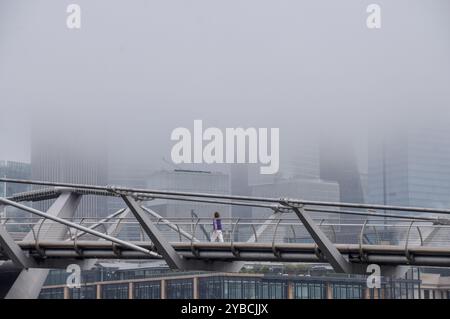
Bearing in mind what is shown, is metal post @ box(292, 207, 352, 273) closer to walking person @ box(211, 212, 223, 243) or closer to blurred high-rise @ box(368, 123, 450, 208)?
walking person @ box(211, 212, 223, 243)

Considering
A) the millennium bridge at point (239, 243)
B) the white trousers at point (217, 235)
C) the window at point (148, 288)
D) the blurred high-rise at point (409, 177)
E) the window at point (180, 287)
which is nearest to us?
the millennium bridge at point (239, 243)

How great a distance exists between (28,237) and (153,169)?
15324cm

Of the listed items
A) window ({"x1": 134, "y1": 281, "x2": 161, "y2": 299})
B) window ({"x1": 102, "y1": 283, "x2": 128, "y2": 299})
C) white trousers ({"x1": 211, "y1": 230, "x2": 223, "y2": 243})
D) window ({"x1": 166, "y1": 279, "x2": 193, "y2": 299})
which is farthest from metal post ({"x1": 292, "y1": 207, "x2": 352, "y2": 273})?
→ window ({"x1": 166, "y1": 279, "x2": 193, "y2": 299})

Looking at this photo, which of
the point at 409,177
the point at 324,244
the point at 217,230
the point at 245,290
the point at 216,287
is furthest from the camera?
the point at 409,177

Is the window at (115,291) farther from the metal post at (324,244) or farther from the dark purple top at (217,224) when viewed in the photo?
the metal post at (324,244)

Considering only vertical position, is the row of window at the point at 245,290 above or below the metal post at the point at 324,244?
below

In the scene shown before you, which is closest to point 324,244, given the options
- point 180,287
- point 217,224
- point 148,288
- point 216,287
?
point 217,224

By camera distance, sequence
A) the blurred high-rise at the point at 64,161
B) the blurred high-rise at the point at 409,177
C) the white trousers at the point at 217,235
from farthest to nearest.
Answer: the blurred high-rise at the point at 409,177, the blurred high-rise at the point at 64,161, the white trousers at the point at 217,235

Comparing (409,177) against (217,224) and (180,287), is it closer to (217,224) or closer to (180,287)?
(180,287)

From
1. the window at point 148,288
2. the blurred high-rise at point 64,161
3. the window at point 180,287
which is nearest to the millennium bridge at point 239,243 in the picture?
the window at point 148,288

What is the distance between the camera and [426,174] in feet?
614

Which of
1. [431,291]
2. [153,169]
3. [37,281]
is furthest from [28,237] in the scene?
[153,169]

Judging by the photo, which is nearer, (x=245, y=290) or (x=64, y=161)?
(x=245, y=290)
